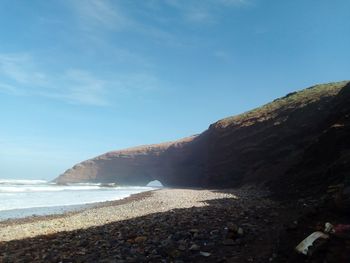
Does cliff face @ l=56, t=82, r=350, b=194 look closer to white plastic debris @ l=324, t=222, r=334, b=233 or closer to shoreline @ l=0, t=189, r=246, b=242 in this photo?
shoreline @ l=0, t=189, r=246, b=242

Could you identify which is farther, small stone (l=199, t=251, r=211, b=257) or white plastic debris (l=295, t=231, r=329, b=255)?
small stone (l=199, t=251, r=211, b=257)

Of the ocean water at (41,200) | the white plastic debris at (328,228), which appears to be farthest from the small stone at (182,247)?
the ocean water at (41,200)

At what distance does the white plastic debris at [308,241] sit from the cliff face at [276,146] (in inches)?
445

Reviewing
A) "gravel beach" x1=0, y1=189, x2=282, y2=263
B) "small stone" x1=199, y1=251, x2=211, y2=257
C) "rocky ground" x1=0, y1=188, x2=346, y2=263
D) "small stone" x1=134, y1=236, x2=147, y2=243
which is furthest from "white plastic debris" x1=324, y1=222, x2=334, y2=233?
"small stone" x1=134, y1=236, x2=147, y2=243

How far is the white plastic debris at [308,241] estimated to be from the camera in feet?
24.1

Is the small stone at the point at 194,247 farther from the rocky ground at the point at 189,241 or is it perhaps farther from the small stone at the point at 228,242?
the small stone at the point at 228,242

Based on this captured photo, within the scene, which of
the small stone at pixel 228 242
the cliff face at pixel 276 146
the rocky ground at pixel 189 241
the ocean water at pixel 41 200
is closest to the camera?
the rocky ground at pixel 189 241

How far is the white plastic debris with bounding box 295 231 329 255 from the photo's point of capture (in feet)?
24.1

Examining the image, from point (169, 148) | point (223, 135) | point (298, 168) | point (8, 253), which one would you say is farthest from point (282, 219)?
point (169, 148)

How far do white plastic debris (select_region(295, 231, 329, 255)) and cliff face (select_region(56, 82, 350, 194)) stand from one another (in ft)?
37.1

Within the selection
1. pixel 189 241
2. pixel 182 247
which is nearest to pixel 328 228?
pixel 182 247

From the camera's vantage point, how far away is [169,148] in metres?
110

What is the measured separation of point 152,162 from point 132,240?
10647 cm

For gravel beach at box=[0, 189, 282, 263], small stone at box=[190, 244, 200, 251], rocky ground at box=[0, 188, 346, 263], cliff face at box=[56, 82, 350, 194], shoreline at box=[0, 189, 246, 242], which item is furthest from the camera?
cliff face at box=[56, 82, 350, 194]
